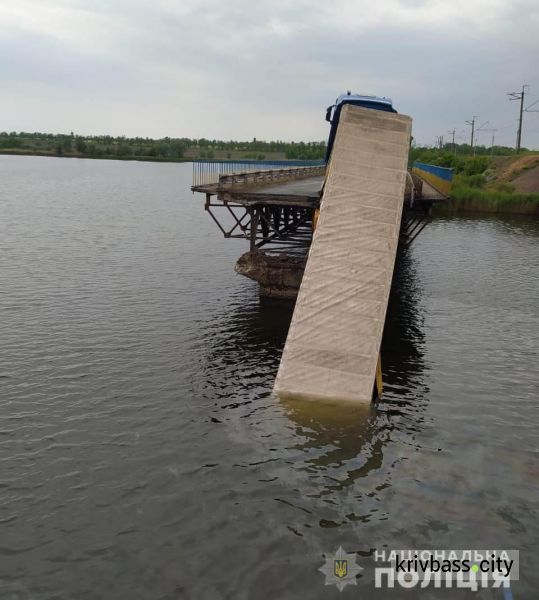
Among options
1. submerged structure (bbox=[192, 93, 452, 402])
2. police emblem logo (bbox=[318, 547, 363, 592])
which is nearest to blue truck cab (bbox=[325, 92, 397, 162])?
submerged structure (bbox=[192, 93, 452, 402])

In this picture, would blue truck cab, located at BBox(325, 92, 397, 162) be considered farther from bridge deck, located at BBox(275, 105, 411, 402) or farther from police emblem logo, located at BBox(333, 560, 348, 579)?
police emblem logo, located at BBox(333, 560, 348, 579)

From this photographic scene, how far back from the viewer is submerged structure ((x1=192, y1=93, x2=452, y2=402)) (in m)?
17.6

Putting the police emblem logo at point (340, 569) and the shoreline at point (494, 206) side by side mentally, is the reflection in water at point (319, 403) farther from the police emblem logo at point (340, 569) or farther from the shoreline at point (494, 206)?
the shoreline at point (494, 206)

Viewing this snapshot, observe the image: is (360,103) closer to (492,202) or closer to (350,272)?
(350,272)

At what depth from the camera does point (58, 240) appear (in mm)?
44219

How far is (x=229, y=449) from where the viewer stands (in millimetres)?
14414

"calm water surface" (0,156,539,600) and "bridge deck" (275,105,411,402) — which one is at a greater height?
"bridge deck" (275,105,411,402)

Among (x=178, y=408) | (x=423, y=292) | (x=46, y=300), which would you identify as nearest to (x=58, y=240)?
(x=46, y=300)

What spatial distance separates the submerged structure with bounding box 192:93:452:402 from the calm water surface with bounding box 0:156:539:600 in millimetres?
1345

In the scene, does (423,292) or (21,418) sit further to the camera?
(423,292)

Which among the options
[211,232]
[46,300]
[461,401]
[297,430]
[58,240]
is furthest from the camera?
[211,232]

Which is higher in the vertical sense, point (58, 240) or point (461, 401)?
point (58, 240)

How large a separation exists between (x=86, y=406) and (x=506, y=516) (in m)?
12.0

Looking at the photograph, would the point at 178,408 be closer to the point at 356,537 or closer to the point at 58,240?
the point at 356,537
